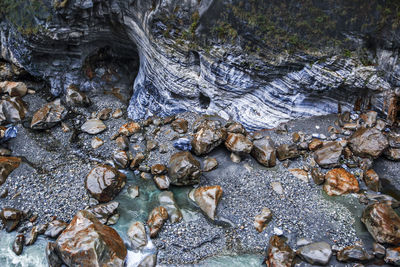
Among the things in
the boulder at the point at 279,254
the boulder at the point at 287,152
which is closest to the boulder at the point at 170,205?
the boulder at the point at 279,254

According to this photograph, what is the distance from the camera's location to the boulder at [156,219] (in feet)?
22.1

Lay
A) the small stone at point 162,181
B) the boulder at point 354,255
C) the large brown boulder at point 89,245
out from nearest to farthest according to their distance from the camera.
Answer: the large brown boulder at point 89,245, the boulder at point 354,255, the small stone at point 162,181

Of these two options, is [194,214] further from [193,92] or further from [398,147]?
[398,147]

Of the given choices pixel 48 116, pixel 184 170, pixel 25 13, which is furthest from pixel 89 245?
pixel 25 13

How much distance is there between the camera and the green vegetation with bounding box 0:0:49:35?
9.13m

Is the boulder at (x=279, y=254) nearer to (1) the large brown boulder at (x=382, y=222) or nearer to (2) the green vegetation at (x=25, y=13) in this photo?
(1) the large brown boulder at (x=382, y=222)

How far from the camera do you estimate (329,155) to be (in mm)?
7891

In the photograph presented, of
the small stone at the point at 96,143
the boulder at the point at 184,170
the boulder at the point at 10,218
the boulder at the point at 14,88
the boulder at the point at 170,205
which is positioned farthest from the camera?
the boulder at the point at 14,88

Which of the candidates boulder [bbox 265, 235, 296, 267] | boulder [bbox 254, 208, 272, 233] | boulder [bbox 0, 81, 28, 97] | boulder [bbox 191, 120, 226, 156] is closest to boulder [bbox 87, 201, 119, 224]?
boulder [bbox 191, 120, 226, 156]

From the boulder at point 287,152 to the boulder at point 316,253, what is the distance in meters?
2.49

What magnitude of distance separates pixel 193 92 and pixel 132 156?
2.81 meters

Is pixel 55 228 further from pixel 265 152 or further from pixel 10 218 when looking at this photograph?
pixel 265 152

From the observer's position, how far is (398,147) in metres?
7.93

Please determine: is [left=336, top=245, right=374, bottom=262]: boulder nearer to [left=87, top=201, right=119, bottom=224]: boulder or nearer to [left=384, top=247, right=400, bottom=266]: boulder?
[left=384, top=247, right=400, bottom=266]: boulder
